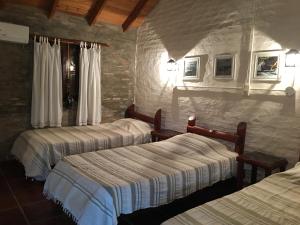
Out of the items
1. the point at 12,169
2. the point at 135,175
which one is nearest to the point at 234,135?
the point at 135,175

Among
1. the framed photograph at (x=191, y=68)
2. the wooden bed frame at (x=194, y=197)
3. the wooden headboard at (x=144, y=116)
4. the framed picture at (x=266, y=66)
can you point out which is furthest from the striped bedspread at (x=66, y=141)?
the framed picture at (x=266, y=66)

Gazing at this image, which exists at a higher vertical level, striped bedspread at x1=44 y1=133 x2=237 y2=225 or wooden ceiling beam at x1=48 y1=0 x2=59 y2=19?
wooden ceiling beam at x1=48 y1=0 x2=59 y2=19

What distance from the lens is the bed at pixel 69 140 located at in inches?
132

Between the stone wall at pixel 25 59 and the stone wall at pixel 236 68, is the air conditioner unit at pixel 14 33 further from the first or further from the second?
the stone wall at pixel 236 68

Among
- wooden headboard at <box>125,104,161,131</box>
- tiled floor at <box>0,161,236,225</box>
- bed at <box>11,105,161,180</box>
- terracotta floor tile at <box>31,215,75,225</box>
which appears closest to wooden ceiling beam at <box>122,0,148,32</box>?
wooden headboard at <box>125,104,161,131</box>

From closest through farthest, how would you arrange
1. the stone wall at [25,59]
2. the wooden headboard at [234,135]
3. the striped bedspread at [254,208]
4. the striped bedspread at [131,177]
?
the striped bedspread at [254,208] < the striped bedspread at [131,177] < the wooden headboard at [234,135] < the stone wall at [25,59]

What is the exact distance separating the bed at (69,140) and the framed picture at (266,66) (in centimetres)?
185

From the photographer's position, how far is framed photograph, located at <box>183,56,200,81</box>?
389 cm

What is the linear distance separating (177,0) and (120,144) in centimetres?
251

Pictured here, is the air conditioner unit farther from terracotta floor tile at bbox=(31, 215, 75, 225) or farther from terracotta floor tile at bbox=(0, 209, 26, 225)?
terracotta floor tile at bbox=(31, 215, 75, 225)

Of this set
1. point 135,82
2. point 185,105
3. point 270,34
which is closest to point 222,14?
point 270,34

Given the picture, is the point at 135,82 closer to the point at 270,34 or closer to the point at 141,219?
the point at 270,34

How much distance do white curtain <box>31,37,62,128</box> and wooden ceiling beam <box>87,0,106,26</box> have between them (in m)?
0.74

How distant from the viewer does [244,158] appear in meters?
2.86
